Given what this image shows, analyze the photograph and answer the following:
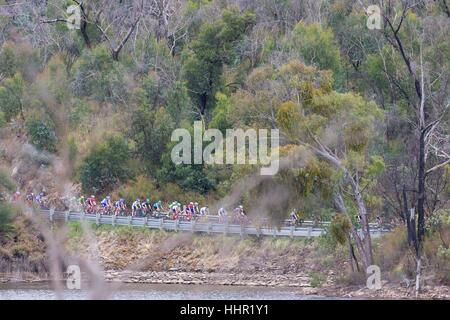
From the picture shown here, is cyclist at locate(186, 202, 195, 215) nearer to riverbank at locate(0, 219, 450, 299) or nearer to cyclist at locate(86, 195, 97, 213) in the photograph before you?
riverbank at locate(0, 219, 450, 299)

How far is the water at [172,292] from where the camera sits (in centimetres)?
3831

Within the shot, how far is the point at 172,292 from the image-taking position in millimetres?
42312

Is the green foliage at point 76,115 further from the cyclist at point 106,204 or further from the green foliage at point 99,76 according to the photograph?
the cyclist at point 106,204

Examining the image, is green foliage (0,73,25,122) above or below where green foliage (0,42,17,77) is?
below

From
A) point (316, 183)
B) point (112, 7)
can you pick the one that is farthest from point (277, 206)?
point (112, 7)

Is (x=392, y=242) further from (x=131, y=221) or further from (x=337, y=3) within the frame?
(x=337, y=3)

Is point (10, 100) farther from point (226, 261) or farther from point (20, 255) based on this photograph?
point (226, 261)

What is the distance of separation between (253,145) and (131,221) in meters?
15.6

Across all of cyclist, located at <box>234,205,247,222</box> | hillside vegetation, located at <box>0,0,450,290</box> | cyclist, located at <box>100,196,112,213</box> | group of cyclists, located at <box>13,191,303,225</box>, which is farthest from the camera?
cyclist, located at <box>100,196,112,213</box>

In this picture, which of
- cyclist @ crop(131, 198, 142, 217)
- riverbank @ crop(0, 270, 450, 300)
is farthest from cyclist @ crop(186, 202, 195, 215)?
cyclist @ crop(131, 198, 142, 217)

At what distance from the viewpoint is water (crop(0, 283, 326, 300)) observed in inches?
1508

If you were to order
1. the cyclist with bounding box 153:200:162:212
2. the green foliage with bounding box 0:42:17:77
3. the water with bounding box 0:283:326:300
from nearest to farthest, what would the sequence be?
the water with bounding box 0:283:326:300 < the cyclist with bounding box 153:200:162:212 < the green foliage with bounding box 0:42:17:77

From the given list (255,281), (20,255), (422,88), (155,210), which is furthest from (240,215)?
(422,88)

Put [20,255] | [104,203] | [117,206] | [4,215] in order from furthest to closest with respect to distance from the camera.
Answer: [117,206]
[104,203]
[20,255]
[4,215]
